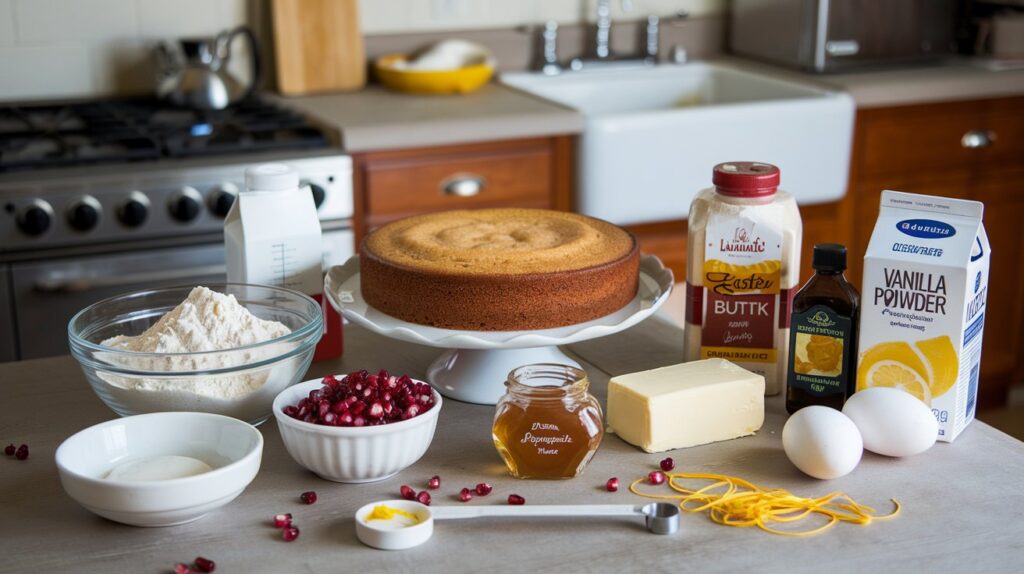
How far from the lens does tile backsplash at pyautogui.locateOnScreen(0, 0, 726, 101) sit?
2875 mm

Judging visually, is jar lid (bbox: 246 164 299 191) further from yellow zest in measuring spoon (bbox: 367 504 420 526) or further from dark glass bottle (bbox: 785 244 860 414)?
dark glass bottle (bbox: 785 244 860 414)

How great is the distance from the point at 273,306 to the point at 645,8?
227 cm

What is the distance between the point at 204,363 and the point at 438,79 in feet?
6.06

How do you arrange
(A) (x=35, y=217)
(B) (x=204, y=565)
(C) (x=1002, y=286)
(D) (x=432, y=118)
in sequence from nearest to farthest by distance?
(B) (x=204, y=565) → (A) (x=35, y=217) → (D) (x=432, y=118) → (C) (x=1002, y=286)

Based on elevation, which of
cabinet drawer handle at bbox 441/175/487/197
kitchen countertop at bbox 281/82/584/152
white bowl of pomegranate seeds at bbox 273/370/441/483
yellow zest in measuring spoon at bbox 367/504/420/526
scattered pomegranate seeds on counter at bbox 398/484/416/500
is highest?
kitchen countertop at bbox 281/82/584/152

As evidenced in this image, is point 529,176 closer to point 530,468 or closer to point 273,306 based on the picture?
point 273,306

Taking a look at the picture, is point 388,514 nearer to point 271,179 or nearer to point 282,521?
point 282,521

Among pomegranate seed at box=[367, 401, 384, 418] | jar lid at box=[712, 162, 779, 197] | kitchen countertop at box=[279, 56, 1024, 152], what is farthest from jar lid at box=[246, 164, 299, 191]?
kitchen countertop at box=[279, 56, 1024, 152]

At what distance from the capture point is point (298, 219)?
4.75 ft

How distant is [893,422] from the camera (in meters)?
1.22

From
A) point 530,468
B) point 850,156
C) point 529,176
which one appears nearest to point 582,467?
point 530,468

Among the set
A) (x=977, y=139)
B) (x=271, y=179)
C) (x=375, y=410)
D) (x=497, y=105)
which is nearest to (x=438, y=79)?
(x=497, y=105)

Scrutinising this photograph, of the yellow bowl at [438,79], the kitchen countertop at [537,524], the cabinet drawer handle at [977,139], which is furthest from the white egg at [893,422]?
the cabinet drawer handle at [977,139]

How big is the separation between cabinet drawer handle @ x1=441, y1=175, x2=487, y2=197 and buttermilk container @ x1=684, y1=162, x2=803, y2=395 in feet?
4.32
